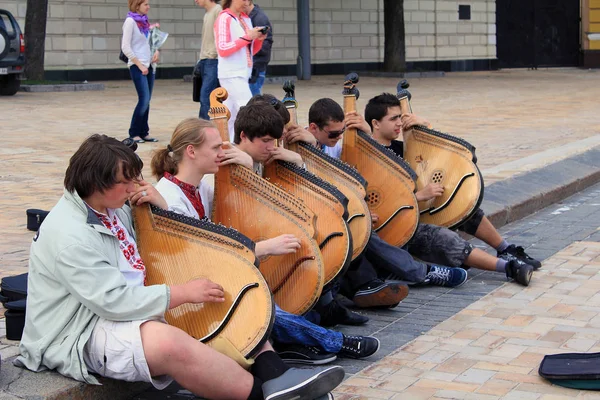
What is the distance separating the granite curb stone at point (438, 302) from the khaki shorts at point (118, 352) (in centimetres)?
14

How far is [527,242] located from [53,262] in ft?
13.6

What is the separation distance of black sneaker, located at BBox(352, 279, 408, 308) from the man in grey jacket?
4.55 feet

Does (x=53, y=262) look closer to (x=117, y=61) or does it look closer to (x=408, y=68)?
(x=117, y=61)

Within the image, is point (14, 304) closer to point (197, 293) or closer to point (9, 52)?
point (197, 293)

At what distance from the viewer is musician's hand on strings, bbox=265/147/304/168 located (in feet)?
15.8

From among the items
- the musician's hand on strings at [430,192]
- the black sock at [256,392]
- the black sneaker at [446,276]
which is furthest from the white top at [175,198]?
the musician's hand on strings at [430,192]

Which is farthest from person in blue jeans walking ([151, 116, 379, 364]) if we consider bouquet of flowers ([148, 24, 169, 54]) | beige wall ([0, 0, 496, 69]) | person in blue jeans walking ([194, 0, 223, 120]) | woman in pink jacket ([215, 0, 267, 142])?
beige wall ([0, 0, 496, 69])

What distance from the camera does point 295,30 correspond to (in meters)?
27.3

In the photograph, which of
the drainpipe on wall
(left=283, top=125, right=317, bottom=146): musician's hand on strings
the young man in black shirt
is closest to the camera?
(left=283, top=125, right=317, bottom=146): musician's hand on strings

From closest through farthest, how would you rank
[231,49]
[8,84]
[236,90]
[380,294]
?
[380,294] → [231,49] → [236,90] → [8,84]

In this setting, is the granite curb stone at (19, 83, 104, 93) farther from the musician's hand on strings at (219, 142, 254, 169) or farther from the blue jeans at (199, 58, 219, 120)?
the musician's hand on strings at (219, 142, 254, 169)

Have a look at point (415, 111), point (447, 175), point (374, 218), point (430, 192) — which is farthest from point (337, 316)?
point (415, 111)

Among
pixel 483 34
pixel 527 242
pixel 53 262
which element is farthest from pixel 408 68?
pixel 53 262

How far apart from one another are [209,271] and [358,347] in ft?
2.89
